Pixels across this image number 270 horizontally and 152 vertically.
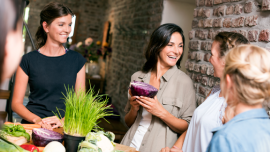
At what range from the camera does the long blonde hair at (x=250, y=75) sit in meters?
0.81

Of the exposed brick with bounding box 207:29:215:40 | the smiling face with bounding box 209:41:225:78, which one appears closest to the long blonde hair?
the smiling face with bounding box 209:41:225:78

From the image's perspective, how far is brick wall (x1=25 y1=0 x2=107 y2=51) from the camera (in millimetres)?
7246

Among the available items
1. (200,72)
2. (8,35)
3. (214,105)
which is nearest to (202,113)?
(214,105)

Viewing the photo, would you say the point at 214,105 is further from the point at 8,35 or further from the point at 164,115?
the point at 8,35

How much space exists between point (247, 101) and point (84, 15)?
277 inches

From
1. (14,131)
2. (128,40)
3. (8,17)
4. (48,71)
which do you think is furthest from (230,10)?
(128,40)

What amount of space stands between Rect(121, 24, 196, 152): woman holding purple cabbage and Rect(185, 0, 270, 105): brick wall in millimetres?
307

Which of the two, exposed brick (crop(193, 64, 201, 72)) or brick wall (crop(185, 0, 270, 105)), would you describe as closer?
brick wall (crop(185, 0, 270, 105))

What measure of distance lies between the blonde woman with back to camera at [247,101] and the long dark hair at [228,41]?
42 cm

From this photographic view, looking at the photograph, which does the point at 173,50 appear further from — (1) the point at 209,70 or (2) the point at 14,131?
(2) the point at 14,131

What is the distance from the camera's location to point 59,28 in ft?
5.91

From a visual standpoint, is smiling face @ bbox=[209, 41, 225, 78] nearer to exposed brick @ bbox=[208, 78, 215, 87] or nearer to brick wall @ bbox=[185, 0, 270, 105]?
brick wall @ bbox=[185, 0, 270, 105]

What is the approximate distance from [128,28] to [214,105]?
3.24 metres

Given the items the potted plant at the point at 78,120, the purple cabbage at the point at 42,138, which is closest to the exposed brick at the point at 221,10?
the potted plant at the point at 78,120
